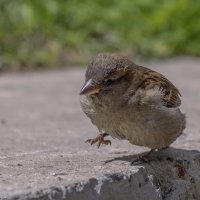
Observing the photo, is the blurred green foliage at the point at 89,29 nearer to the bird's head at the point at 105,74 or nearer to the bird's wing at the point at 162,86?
the bird's wing at the point at 162,86

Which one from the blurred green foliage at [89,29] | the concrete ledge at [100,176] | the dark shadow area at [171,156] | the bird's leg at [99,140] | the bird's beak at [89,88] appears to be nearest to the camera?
the concrete ledge at [100,176]

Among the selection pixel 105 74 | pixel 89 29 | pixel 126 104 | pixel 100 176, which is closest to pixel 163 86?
pixel 126 104

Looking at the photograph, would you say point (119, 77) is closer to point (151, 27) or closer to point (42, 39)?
point (42, 39)

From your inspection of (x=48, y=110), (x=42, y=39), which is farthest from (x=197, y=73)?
(x=48, y=110)

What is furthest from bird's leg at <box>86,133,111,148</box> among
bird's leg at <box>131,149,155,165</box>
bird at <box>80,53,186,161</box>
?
bird's leg at <box>131,149,155,165</box>

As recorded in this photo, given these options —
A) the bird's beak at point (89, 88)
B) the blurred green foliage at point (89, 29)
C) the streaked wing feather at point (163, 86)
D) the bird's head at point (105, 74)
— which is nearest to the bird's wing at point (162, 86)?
the streaked wing feather at point (163, 86)

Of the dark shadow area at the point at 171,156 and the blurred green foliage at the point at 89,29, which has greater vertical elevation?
the blurred green foliage at the point at 89,29

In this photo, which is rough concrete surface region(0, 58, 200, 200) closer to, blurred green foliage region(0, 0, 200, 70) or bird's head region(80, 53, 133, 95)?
bird's head region(80, 53, 133, 95)
